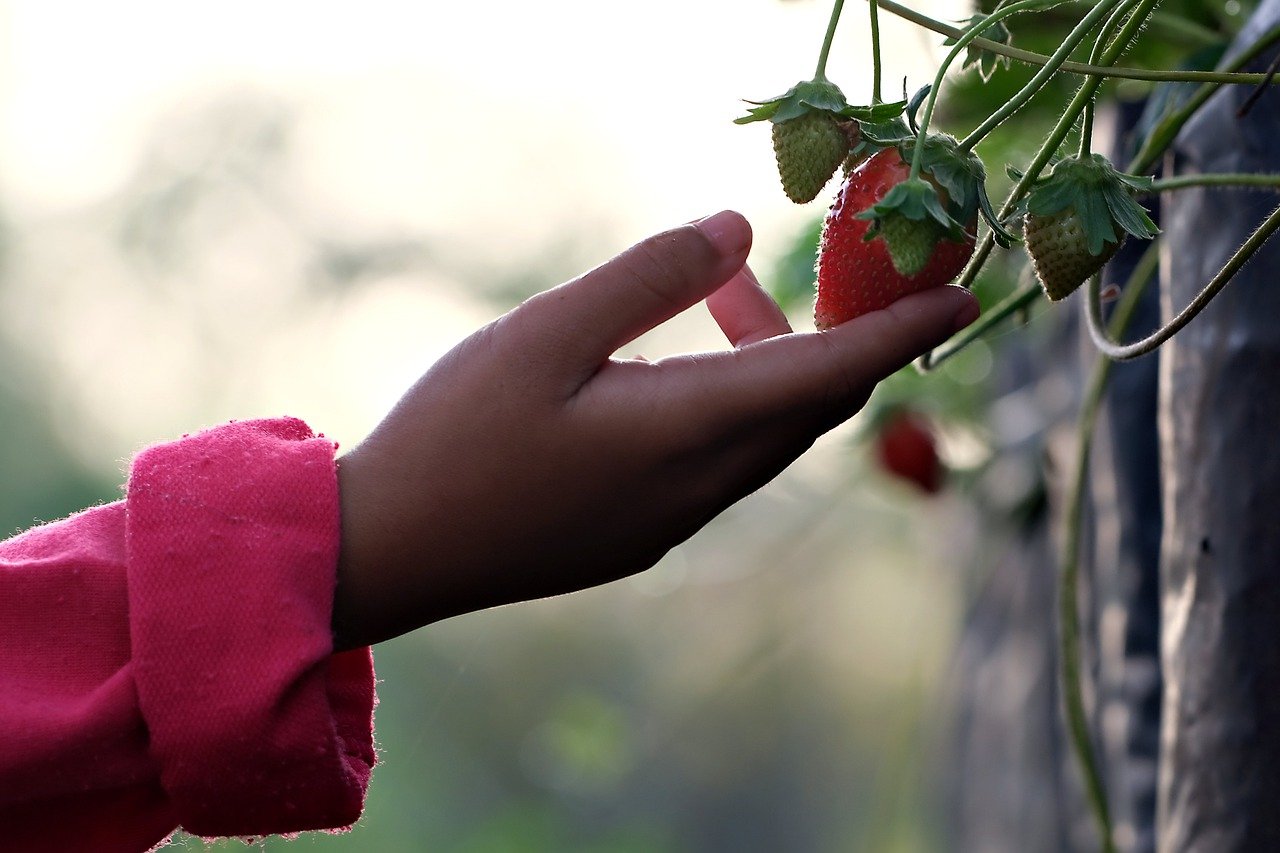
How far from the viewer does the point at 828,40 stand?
1.05 feet

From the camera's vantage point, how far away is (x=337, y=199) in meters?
4.95

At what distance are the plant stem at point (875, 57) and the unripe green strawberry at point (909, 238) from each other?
37 mm

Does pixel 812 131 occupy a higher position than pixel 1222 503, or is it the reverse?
pixel 812 131

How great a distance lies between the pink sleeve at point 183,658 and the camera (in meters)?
0.35

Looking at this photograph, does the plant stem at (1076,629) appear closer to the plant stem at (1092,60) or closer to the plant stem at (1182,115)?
the plant stem at (1182,115)

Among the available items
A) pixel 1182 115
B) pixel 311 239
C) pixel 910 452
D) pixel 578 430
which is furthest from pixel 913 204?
pixel 311 239

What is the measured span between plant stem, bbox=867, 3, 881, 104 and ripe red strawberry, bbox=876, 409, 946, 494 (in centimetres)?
81

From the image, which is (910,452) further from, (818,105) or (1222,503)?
(818,105)

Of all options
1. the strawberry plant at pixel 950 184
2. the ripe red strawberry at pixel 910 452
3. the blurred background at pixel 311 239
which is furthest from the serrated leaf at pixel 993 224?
the blurred background at pixel 311 239

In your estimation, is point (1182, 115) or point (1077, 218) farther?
point (1182, 115)

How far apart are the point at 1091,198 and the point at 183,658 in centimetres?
26

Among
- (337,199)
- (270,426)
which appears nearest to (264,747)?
(270,426)

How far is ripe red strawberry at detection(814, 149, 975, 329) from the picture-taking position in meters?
0.33

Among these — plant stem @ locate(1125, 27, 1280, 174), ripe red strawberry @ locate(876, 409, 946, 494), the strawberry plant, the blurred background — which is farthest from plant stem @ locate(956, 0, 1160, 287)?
the blurred background
